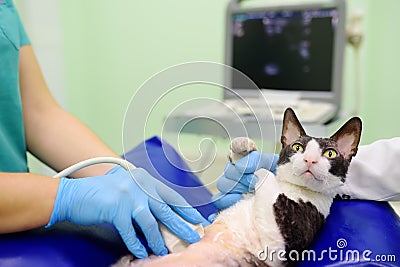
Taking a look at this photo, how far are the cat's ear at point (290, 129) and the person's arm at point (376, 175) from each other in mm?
146

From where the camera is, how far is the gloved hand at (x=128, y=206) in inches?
27.9

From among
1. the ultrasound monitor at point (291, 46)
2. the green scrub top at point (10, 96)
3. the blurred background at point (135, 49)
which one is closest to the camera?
the green scrub top at point (10, 96)

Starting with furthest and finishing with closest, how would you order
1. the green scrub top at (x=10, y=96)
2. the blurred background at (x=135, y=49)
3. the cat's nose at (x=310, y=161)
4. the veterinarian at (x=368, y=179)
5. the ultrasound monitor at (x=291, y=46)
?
the blurred background at (x=135, y=49), the ultrasound monitor at (x=291, y=46), the green scrub top at (x=10, y=96), the veterinarian at (x=368, y=179), the cat's nose at (x=310, y=161)

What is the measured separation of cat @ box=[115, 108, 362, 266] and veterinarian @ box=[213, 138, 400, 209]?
3cm

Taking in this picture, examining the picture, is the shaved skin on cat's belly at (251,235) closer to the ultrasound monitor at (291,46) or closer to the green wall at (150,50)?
the ultrasound monitor at (291,46)

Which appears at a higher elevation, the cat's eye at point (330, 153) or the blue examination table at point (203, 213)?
the cat's eye at point (330, 153)

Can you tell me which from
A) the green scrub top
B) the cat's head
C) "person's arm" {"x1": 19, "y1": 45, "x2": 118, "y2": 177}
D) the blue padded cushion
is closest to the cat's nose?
the cat's head

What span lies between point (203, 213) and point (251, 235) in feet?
0.43

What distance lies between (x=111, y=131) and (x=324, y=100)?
52.4 inches

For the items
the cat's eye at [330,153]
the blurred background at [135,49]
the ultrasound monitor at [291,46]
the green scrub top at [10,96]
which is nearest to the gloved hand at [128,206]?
the cat's eye at [330,153]

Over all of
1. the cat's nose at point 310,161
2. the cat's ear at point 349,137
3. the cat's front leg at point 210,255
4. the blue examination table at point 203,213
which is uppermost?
the cat's ear at point 349,137

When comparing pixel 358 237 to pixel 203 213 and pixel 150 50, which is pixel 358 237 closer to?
pixel 203 213

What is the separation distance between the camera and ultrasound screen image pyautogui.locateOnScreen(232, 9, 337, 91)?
1.95m

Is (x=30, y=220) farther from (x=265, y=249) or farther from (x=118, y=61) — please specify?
(x=118, y=61)
